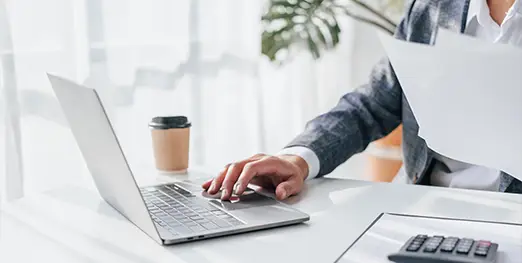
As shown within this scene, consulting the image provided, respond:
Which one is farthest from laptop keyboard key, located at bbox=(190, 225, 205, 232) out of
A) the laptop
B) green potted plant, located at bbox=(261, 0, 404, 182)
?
green potted plant, located at bbox=(261, 0, 404, 182)

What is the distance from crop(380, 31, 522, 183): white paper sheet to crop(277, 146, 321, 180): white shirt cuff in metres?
0.41

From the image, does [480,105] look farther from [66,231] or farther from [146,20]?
[146,20]

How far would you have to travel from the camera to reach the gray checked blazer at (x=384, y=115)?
1265 millimetres

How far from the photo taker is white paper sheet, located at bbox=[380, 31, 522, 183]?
0.66m

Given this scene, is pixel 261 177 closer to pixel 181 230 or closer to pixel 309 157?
pixel 309 157

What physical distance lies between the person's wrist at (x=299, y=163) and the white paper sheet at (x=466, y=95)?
1.22 feet

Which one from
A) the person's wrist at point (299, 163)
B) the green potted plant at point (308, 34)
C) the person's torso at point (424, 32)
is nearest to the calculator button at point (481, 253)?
the person's wrist at point (299, 163)

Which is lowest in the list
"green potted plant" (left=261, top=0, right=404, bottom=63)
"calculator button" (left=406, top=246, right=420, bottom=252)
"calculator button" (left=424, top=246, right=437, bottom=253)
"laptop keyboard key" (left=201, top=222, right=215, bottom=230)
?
"laptop keyboard key" (left=201, top=222, right=215, bottom=230)

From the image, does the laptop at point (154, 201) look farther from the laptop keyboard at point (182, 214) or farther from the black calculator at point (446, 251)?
the black calculator at point (446, 251)

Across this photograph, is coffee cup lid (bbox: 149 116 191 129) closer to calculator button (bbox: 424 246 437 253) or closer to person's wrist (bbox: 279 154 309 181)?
person's wrist (bbox: 279 154 309 181)

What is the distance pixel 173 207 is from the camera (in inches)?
36.8

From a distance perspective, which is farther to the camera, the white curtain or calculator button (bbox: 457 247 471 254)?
the white curtain

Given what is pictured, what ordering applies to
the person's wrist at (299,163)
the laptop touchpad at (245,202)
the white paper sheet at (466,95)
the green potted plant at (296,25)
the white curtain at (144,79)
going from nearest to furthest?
1. the white paper sheet at (466,95)
2. the laptop touchpad at (245,202)
3. the person's wrist at (299,163)
4. the white curtain at (144,79)
5. the green potted plant at (296,25)

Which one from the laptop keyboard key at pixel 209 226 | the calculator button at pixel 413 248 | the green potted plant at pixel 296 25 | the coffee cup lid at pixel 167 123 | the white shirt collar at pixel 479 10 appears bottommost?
the laptop keyboard key at pixel 209 226
